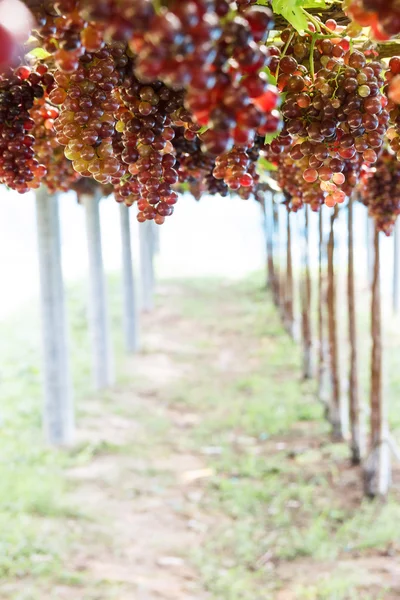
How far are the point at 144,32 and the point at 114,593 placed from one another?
4.41 metres

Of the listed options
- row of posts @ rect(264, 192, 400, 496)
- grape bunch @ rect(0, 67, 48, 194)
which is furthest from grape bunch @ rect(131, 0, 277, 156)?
row of posts @ rect(264, 192, 400, 496)

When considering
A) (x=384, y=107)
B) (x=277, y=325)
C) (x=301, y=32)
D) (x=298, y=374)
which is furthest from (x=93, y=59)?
(x=277, y=325)

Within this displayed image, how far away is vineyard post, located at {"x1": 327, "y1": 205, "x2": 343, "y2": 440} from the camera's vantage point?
21.5 feet

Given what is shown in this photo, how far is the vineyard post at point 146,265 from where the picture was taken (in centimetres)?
1296

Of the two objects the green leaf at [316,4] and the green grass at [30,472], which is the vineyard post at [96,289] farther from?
the green leaf at [316,4]

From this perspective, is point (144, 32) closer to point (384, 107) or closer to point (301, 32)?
point (301, 32)

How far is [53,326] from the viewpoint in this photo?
272 inches

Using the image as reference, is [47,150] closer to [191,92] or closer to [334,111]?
[334,111]

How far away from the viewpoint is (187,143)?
6.22 ft

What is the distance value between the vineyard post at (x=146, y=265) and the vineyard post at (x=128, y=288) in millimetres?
1930

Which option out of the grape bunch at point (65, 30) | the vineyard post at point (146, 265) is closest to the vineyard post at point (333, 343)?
the grape bunch at point (65, 30)

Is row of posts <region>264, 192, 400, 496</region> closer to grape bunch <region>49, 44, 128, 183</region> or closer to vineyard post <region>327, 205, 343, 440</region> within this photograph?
vineyard post <region>327, 205, 343, 440</region>

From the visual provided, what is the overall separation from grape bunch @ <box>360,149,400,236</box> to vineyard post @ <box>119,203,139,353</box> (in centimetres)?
710

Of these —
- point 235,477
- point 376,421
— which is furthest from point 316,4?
point 235,477
